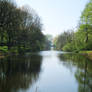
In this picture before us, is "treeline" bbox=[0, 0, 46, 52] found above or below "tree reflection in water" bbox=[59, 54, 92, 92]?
above

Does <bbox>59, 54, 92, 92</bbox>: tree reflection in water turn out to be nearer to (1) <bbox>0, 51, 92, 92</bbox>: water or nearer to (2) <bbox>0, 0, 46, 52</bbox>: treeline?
(1) <bbox>0, 51, 92, 92</bbox>: water

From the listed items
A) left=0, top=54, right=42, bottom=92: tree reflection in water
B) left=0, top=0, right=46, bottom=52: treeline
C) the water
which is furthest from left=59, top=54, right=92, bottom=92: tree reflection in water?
left=0, top=0, right=46, bottom=52: treeline

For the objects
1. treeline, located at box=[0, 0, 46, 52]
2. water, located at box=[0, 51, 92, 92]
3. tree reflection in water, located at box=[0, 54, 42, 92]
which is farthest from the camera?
treeline, located at box=[0, 0, 46, 52]

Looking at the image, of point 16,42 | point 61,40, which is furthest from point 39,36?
point 61,40

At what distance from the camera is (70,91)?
4.97m

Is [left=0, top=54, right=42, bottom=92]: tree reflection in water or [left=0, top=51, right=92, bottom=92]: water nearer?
[left=0, top=51, right=92, bottom=92]: water

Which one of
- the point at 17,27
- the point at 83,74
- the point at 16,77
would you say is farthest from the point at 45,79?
the point at 17,27

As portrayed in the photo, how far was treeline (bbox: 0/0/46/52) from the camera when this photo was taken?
22.8 metres

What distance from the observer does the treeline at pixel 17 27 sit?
22750mm

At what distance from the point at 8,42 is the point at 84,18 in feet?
65.4

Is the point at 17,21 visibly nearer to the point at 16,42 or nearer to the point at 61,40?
the point at 16,42

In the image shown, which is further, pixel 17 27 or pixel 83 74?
pixel 17 27

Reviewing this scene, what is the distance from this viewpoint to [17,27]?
27.0 metres

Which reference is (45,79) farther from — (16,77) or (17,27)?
(17,27)
